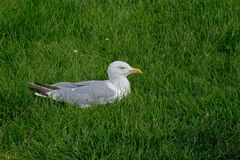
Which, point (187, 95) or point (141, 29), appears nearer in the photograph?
point (187, 95)

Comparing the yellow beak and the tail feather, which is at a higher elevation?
the yellow beak

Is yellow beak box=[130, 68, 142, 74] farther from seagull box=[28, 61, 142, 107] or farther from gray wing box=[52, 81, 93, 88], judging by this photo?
gray wing box=[52, 81, 93, 88]

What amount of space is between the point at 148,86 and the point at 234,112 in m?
0.85

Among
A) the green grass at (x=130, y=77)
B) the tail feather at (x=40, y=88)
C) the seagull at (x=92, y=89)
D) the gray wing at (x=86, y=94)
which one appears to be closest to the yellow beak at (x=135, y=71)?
the seagull at (x=92, y=89)

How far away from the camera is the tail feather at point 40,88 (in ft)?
14.8

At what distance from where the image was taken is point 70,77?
4.97 metres

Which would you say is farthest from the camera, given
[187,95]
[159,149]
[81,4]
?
[81,4]

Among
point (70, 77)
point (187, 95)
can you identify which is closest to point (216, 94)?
point (187, 95)

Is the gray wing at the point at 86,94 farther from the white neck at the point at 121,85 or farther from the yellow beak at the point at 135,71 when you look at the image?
the yellow beak at the point at 135,71

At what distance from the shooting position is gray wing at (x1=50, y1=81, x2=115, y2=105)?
443 centimetres

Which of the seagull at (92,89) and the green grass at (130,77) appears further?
the seagull at (92,89)

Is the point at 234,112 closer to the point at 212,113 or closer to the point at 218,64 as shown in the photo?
the point at 212,113

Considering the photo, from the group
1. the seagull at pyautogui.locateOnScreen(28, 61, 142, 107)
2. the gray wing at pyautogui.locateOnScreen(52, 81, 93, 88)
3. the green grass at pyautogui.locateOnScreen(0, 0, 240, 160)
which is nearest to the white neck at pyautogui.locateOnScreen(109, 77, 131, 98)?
the seagull at pyautogui.locateOnScreen(28, 61, 142, 107)

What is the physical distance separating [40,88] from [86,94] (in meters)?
0.38
